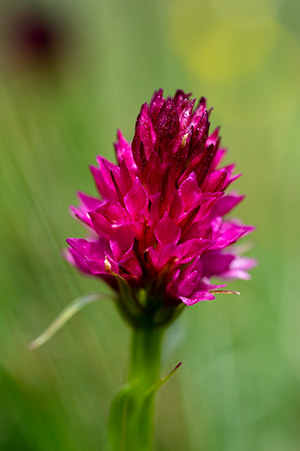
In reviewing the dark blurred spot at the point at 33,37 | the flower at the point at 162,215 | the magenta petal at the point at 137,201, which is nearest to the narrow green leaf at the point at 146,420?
the flower at the point at 162,215

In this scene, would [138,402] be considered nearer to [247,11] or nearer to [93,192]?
[93,192]

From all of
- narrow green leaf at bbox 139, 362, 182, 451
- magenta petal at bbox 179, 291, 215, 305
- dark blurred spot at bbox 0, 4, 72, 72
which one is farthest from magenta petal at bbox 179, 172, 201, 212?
dark blurred spot at bbox 0, 4, 72, 72

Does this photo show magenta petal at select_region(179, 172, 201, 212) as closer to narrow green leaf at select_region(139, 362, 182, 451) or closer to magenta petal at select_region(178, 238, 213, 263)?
magenta petal at select_region(178, 238, 213, 263)

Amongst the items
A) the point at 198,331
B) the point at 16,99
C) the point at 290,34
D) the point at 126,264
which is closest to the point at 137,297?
the point at 126,264

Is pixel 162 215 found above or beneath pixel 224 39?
beneath

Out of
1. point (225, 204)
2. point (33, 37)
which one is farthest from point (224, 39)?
point (225, 204)

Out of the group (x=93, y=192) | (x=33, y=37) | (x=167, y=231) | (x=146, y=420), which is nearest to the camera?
(x=167, y=231)
